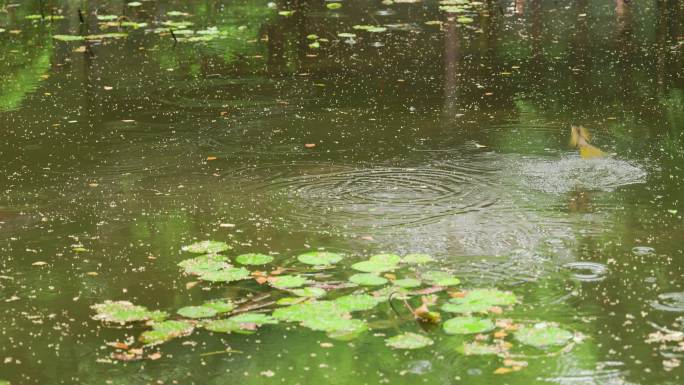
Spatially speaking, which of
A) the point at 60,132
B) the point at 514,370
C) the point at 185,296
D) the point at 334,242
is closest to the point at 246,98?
the point at 60,132

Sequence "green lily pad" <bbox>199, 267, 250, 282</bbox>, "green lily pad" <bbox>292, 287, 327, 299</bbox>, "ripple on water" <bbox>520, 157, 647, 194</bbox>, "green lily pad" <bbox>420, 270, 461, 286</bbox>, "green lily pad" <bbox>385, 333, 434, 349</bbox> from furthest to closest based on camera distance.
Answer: "ripple on water" <bbox>520, 157, 647, 194</bbox> → "green lily pad" <bbox>199, 267, 250, 282</bbox> → "green lily pad" <bbox>420, 270, 461, 286</bbox> → "green lily pad" <bbox>292, 287, 327, 299</bbox> → "green lily pad" <bbox>385, 333, 434, 349</bbox>

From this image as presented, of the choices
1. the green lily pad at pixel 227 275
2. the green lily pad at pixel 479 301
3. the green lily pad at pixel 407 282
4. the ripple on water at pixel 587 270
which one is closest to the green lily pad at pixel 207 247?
the green lily pad at pixel 227 275

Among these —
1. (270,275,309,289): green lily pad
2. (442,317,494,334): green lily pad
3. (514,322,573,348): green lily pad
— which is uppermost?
(270,275,309,289): green lily pad

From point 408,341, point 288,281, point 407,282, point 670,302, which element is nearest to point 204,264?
point 288,281

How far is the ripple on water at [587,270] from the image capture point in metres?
5.54

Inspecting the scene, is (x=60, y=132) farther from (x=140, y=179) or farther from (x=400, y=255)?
(x=400, y=255)

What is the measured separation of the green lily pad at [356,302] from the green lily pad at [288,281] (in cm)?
29

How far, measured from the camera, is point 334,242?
611 centimetres

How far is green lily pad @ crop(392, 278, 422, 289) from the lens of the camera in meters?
5.42

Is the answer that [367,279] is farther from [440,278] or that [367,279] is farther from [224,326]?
[224,326]

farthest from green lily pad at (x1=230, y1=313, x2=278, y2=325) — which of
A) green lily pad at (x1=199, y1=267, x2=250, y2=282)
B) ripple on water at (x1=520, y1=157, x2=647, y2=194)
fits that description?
ripple on water at (x1=520, y1=157, x2=647, y2=194)

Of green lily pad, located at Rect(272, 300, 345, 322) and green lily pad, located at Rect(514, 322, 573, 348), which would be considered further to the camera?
green lily pad, located at Rect(272, 300, 345, 322)

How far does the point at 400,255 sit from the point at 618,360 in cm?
156

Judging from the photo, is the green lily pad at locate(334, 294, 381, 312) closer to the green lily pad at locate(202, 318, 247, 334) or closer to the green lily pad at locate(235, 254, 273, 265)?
the green lily pad at locate(202, 318, 247, 334)
